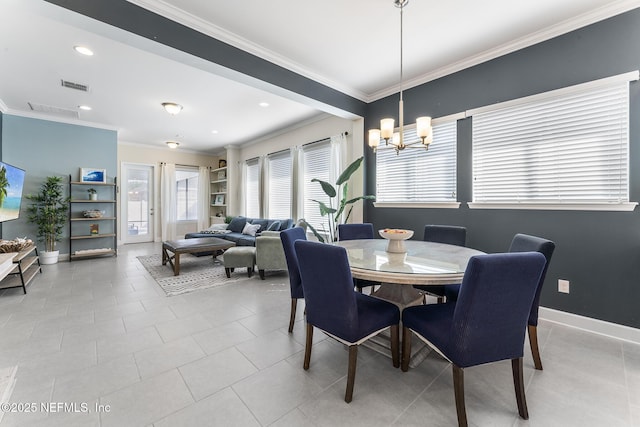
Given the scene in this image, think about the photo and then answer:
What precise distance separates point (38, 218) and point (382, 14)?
257 inches

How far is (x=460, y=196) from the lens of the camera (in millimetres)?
3172

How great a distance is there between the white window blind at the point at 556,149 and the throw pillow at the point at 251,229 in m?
4.32

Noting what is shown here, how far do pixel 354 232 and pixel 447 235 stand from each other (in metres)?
1.03

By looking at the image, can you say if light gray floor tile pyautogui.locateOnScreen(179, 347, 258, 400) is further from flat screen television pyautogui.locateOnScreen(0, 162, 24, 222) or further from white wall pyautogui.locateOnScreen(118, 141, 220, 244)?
white wall pyautogui.locateOnScreen(118, 141, 220, 244)

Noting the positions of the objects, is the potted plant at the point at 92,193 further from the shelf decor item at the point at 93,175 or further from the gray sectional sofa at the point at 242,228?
the gray sectional sofa at the point at 242,228

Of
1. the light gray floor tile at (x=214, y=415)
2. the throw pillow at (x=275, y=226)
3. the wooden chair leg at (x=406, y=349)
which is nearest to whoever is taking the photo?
the light gray floor tile at (x=214, y=415)

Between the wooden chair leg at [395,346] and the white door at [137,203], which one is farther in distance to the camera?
the white door at [137,203]

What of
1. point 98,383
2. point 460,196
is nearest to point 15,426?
point 98,383

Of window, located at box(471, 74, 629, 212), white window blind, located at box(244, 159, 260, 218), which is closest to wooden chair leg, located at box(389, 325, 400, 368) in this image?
window, located at box(471, 74, 629, 212)

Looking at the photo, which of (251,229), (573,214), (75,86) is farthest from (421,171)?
(75,86)

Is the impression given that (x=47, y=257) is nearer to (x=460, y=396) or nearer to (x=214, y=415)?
(x=214, y=415)

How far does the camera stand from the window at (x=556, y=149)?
228cm

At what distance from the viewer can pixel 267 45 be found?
2.82m

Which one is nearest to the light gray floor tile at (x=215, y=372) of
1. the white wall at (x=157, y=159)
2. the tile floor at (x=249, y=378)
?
the tile floor at (x=249, y=378)
